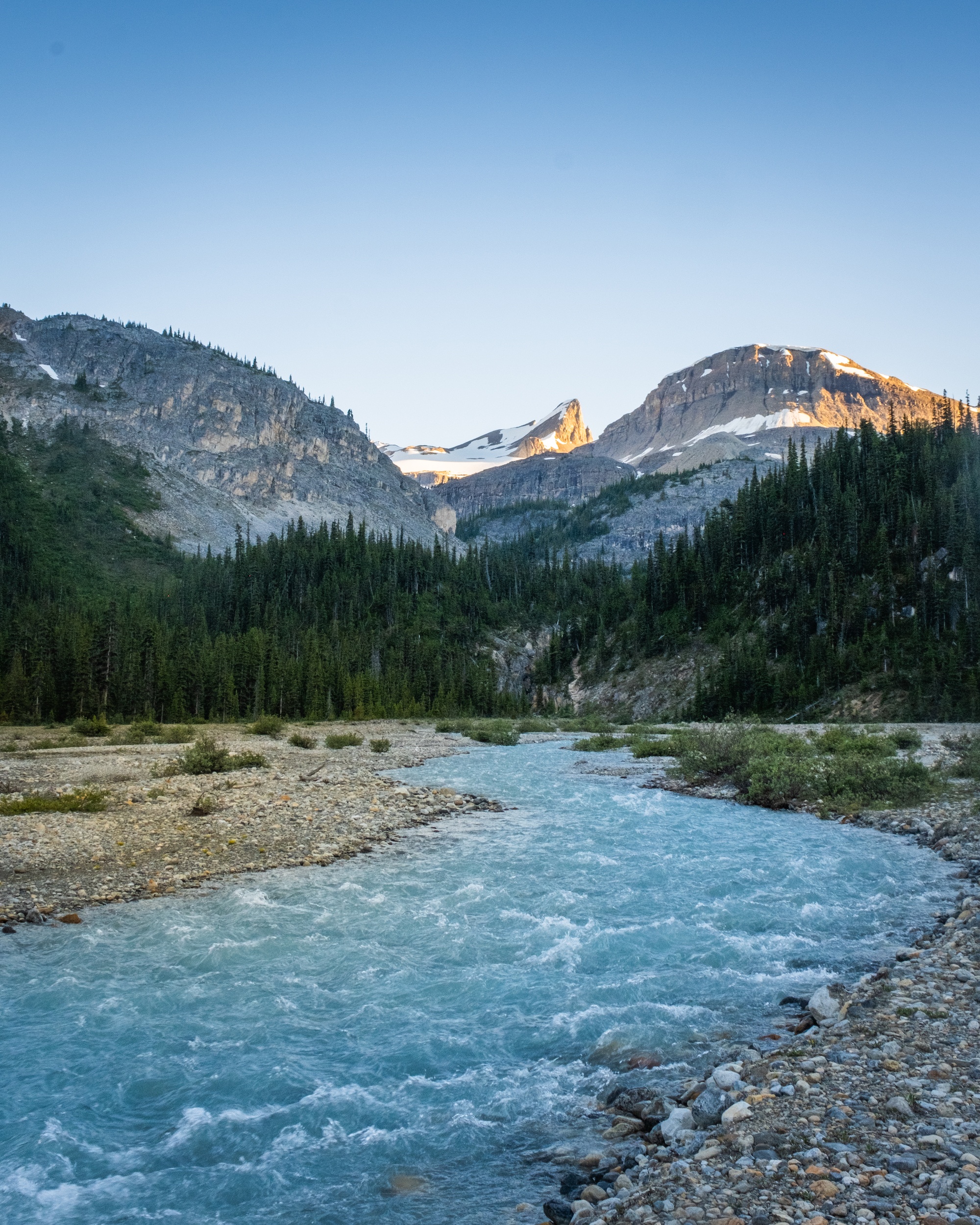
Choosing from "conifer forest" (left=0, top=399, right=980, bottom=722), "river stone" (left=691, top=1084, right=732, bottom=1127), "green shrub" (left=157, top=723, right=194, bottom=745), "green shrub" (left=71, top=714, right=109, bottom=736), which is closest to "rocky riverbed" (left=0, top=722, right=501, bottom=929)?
"river stone" (left=691, top=1084, right=732, bottom=1127)

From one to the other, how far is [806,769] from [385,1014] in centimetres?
2283

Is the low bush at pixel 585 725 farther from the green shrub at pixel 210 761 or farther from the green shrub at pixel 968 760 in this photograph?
the green shrub at pixel 210 761

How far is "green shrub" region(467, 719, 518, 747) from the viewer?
60.9m

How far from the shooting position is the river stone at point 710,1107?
7.39m

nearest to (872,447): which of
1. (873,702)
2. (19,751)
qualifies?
(873,702)

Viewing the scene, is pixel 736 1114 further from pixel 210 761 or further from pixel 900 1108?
pixel 210 761

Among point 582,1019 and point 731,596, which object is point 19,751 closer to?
point 582,1019

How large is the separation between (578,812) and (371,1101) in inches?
767

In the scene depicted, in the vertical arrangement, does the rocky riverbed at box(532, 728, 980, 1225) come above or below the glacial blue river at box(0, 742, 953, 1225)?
above

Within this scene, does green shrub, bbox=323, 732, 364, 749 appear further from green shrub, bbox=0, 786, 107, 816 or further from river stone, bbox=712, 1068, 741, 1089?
river stone, bbox=712, 1068, 741, 1089

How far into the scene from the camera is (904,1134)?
6484 millimetres

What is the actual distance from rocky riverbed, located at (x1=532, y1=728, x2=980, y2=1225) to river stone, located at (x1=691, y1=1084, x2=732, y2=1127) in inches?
0.6

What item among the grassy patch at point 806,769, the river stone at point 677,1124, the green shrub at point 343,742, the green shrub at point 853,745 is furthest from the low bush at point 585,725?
the river stone at point 677,1124

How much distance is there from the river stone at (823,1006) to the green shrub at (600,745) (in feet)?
136
